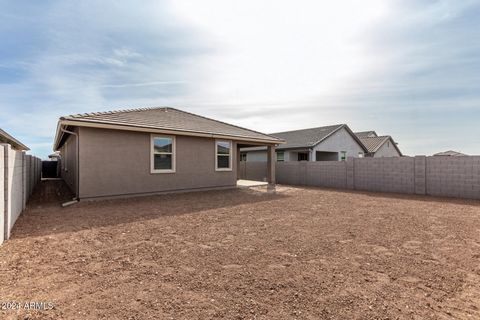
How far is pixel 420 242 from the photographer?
5.04m

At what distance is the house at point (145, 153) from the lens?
9.09 metres

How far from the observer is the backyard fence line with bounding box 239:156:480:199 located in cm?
1138

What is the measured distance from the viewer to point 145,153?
10.4 metres

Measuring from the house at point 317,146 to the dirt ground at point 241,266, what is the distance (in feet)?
49.2

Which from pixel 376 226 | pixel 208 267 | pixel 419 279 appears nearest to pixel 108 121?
pixel 208 267

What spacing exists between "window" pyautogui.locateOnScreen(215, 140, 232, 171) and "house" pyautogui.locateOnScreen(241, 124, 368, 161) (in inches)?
376

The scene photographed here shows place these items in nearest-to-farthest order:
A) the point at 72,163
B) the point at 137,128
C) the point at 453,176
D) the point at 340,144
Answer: the point at 137,128
the point at 453,176
the point at 72,163
the point at 340,144

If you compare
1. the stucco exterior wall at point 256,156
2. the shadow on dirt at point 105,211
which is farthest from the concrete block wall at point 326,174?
the shadow on dirt at point 105,211

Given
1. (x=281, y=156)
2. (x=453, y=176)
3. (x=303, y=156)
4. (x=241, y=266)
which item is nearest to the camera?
(x=241, y=266)

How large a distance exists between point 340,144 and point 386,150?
364 inches

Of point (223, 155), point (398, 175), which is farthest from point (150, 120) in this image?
point (398, 175)

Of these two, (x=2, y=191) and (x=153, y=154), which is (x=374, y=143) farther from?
(x=2, y=191)

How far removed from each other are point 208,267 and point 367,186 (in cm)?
1321

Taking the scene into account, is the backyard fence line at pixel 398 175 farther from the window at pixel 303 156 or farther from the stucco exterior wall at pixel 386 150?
the stucco exterior wall at pixel 386 150
